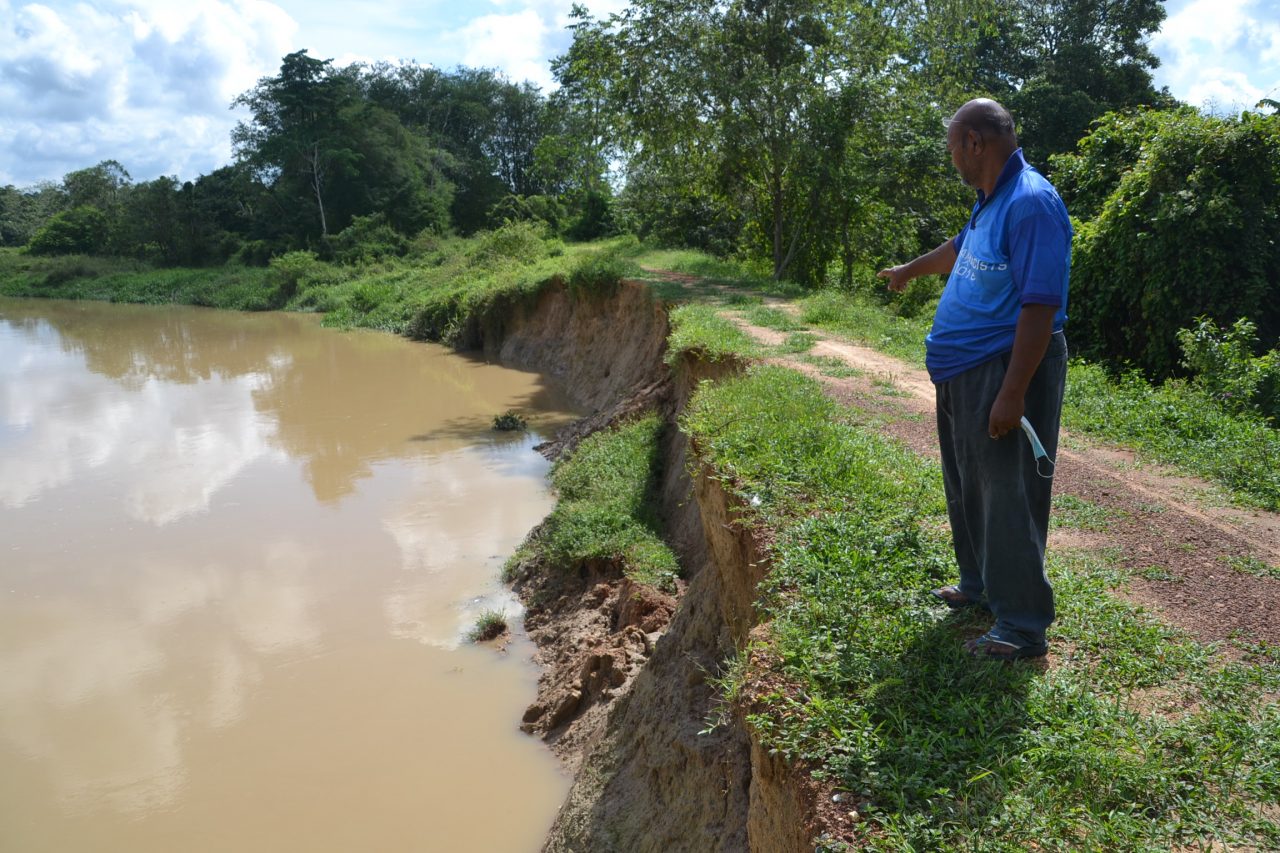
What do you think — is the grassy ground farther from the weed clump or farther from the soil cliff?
the weed clump

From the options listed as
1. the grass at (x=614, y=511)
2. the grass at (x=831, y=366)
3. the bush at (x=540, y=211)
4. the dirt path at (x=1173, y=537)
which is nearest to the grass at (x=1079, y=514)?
the dirt path at (x=1173, y=537)

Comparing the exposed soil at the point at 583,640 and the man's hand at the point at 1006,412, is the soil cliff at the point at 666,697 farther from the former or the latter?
the man's hand at the point at 1006,412

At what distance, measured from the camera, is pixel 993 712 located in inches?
109

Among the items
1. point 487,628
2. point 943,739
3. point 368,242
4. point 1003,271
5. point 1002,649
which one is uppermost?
point 368,242

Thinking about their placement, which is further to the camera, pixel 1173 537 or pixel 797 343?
pixel 797 343

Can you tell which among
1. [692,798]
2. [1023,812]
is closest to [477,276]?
[692,798]

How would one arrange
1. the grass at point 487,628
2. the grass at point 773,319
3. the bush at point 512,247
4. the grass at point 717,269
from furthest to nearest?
1. the bush at point 512,247
2. the grass at point 717,269
3. the grass at point 773,319
4. the grass at point 487,628

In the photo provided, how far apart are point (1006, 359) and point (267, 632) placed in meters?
7.01

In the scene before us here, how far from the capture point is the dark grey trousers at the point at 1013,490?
2975 millimetres

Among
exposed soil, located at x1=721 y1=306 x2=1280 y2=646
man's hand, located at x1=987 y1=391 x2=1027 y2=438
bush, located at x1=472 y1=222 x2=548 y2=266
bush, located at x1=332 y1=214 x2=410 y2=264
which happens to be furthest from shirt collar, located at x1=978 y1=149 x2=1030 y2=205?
bush, located at x1=332 y1=214 x2=410 y2=264

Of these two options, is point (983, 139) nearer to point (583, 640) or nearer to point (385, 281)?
point (583, 640)

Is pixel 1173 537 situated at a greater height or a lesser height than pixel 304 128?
lesser

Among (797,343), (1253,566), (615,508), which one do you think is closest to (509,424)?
(615,508)

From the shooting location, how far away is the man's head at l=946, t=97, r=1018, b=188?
9.87 feet
